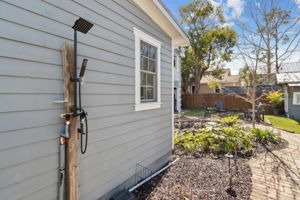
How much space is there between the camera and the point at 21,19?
141cm

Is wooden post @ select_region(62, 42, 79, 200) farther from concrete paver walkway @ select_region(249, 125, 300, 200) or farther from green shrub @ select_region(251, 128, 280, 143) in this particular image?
green shrub @ select_region(251, 128, 280, 143)

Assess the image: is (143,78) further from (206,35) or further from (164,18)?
(206,35)

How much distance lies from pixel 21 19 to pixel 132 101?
5.90ft

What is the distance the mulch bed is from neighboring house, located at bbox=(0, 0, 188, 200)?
39cm

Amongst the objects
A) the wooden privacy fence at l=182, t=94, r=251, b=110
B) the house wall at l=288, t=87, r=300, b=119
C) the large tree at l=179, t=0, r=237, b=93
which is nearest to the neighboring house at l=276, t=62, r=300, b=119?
the house wall at l=288, t=87, r=300, b=119

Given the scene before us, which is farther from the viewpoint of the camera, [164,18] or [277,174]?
[164,18]

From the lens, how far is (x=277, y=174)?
10.6 ft

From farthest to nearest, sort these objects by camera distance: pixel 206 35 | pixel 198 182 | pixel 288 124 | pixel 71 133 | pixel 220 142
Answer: pixel 206 35, pixel 288 124, pixel 220 142, pixel 198 182, pixel 71 133

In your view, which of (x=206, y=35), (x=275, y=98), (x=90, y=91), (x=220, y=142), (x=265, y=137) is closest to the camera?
(x=90, y=91)

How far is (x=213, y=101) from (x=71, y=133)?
591 inches

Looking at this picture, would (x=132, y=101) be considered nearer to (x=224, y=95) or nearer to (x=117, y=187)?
(x=117, y=187)

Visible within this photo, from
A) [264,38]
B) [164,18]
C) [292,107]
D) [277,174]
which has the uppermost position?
[264,38]

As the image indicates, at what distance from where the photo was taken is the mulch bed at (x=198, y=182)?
2.56 m

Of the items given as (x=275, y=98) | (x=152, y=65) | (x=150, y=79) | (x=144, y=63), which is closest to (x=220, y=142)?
(x=150, y=79)
